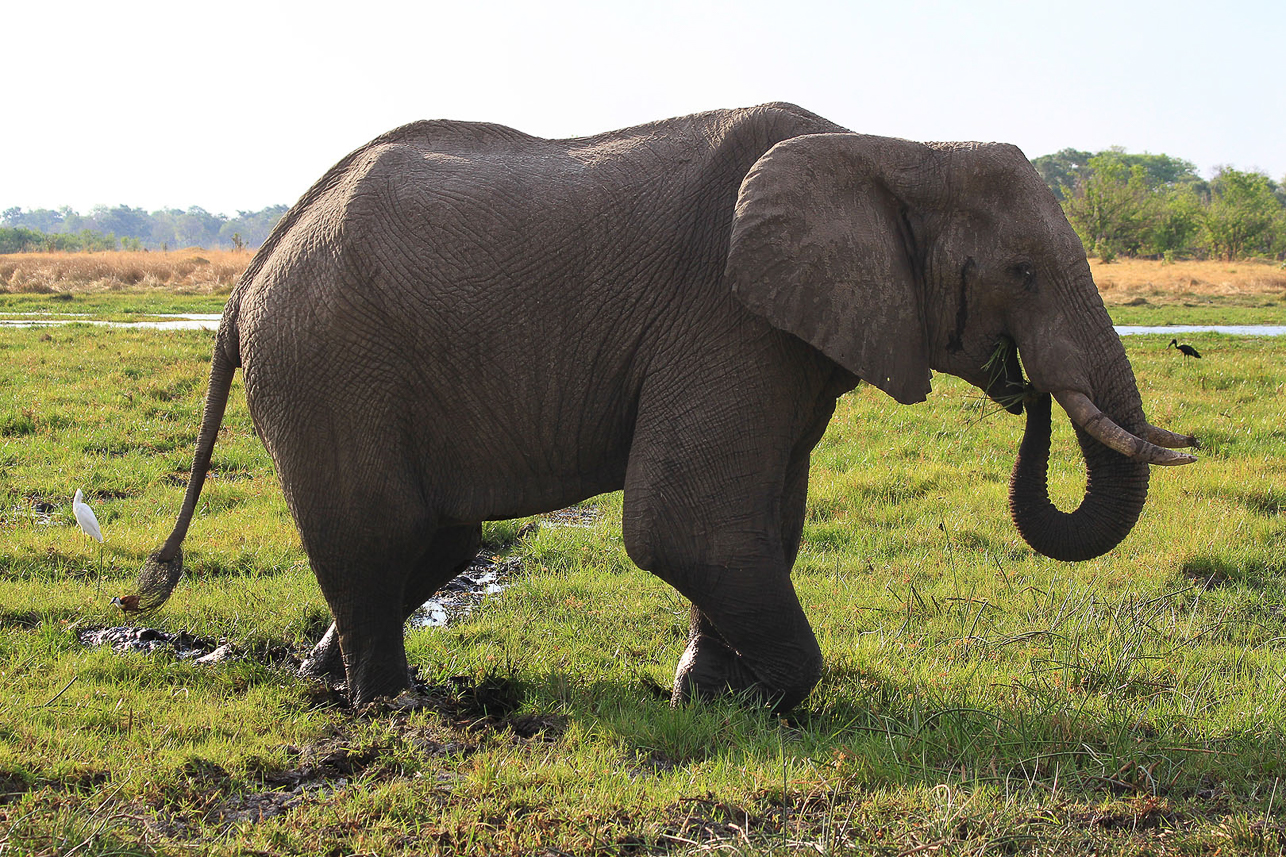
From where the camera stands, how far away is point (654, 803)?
11.9 feet

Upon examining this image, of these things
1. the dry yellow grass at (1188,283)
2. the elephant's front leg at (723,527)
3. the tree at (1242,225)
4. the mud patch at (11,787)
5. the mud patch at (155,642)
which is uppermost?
the tree at (1242,225)

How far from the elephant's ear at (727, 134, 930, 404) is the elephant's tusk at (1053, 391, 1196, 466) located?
55 centimetres

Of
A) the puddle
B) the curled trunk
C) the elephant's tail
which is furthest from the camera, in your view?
the puddle

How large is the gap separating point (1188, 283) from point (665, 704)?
4050 cm

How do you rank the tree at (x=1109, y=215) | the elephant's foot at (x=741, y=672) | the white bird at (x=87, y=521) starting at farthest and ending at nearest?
the tree at (x=1109, y=215), the white bird at (x=87, y=521), the elephant's foot at (x=741, y=672)

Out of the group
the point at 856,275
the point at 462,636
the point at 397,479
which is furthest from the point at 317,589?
the point at 856,275

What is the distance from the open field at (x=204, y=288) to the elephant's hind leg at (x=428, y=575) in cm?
1931

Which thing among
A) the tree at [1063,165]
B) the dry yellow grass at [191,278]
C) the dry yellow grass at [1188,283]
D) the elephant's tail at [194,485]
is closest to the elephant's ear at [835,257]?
the elephant's tail at [194,485]

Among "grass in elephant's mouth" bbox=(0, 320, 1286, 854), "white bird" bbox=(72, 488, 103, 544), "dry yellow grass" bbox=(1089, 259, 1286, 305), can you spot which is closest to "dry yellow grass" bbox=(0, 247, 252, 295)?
"white bird" bbox=(72, 488, 103, 544)

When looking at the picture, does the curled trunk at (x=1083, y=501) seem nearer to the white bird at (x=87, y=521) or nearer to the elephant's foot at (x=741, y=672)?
the elephant's foot at (x=741, y=672)

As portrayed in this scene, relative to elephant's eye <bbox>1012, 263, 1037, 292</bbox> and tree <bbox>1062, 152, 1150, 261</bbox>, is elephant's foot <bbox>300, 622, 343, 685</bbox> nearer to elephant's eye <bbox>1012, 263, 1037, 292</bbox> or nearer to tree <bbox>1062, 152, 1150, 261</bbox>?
elephant's eye <bbox>1012, 263, 1037, 292</bbox>

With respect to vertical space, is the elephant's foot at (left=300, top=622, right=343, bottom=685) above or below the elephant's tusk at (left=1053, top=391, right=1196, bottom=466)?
below

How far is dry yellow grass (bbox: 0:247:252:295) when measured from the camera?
33.0m

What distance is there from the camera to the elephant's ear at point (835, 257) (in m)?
4.04
